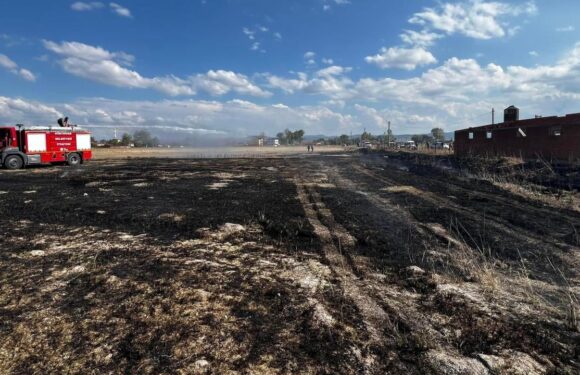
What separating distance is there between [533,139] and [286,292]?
106 feet

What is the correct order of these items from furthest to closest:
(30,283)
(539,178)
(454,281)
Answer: (539,178) → (454,281) → (30,283)

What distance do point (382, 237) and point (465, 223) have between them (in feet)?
9.41

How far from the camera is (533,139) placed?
28906mm

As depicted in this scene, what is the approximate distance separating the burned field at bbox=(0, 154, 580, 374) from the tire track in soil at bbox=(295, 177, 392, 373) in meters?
0.03

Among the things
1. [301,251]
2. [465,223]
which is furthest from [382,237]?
[465,223]

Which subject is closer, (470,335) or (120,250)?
(470,335)

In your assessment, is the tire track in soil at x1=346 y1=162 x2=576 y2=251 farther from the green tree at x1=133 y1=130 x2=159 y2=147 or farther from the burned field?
the green tree at x1=133 y1=130 x2=159 y2=147

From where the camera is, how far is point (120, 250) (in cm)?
629

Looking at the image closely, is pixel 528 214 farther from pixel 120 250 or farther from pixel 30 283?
pixel 30 283

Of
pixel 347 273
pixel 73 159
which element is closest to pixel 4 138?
pixel 73 159

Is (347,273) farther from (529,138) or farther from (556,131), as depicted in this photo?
(529,138)

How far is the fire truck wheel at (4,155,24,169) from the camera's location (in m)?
23.0

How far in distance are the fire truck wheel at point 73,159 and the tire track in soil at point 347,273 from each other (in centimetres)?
2364

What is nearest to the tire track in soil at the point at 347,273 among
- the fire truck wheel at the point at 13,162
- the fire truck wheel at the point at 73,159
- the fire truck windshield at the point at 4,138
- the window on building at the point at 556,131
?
the fire truck wheel at the point at 13,162
